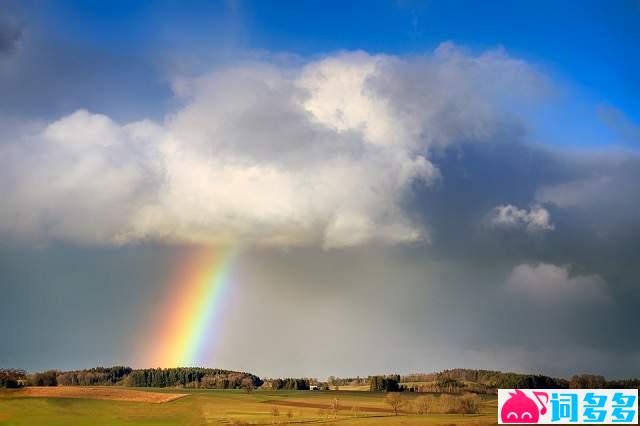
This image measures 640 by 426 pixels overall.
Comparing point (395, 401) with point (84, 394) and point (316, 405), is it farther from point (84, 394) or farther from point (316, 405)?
point (84, 394)

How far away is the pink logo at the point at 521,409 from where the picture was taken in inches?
2864

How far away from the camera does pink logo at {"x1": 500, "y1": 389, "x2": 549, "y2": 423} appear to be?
2864 inches

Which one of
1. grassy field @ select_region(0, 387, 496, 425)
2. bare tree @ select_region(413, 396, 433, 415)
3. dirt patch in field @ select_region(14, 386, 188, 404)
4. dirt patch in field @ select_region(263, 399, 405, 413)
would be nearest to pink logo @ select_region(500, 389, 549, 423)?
grassy field @ select_region(0, 387, 496, 425)

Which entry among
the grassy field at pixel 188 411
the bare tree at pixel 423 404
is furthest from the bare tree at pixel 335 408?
the bare tree at pixel 423 404

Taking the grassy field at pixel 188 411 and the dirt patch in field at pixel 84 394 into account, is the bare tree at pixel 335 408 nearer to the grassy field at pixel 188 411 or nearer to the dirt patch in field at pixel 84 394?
the grassy field at pixel 188 411

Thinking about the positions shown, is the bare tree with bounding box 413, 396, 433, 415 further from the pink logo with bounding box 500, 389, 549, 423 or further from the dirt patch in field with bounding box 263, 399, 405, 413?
the pink logo with bounding box 500, 389, 549, 423

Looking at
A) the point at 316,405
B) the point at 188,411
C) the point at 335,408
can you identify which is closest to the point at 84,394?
the point at 188,411

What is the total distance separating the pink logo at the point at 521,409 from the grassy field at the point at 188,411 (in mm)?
48854

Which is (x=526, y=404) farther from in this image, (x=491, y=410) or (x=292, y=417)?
(x=491, y=410)

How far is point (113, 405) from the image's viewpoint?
419 feet

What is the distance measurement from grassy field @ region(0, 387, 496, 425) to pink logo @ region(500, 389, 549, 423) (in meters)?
48.9

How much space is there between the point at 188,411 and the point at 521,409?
264 ft

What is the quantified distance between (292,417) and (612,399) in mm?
99420

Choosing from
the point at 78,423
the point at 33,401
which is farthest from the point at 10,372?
the point at 78,423
